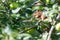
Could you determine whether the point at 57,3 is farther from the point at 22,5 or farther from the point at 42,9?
the point at 22,5

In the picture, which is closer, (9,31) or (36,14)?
(9,31)

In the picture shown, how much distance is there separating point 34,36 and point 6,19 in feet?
0.59

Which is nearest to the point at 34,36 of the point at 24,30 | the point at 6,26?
the point at 24,30

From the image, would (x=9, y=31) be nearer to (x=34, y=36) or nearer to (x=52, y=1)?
(x=34, y=36)

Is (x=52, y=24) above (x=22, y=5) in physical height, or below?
below

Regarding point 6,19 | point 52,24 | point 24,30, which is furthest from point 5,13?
point 52,24

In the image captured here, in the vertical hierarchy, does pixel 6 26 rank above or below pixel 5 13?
below

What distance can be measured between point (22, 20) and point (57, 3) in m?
0.22

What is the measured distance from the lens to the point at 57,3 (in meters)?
1.22

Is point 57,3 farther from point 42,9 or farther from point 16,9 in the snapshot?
point 16,9

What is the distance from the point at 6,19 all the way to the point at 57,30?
0.29 metres

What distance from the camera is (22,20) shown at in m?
1.22

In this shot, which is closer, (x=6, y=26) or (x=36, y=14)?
(x=6, y=26)

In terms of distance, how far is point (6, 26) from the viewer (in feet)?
3.68
